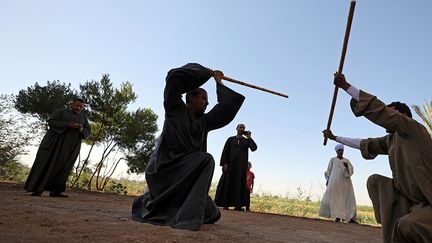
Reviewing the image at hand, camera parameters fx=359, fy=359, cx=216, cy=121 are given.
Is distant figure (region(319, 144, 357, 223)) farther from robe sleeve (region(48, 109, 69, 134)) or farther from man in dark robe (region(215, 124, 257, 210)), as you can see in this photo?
robe sleeve (region(48, 109, 69, 134))

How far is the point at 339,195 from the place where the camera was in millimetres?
8992

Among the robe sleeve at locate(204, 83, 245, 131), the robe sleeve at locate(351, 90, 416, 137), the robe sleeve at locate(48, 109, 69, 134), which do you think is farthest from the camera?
the robe sleeve at locate(48, 109, 69, 134)

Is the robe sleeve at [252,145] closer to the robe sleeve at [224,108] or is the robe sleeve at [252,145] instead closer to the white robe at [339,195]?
the white robe at [339,195]

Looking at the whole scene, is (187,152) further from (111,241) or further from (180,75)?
(111,241)

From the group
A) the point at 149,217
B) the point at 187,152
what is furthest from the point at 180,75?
the point at 149,217

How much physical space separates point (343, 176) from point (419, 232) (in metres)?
6.89

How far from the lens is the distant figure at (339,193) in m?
8.86

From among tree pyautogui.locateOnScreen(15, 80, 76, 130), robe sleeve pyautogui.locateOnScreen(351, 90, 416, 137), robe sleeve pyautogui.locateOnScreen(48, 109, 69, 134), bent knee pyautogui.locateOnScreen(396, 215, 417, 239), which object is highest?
tree pyautogui.locateOnScreen(15, 80, 76, 130)

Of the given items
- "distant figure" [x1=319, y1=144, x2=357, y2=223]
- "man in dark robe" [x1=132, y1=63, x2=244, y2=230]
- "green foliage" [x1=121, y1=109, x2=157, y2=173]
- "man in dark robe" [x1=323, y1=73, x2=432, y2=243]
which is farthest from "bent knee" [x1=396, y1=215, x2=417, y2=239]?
"green foliage" [x1=121, y1=109, x2=157, y2=173]

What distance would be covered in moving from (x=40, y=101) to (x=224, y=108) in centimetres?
1184

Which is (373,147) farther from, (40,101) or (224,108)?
(40,101)

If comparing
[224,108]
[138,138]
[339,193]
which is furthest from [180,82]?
[138,138]

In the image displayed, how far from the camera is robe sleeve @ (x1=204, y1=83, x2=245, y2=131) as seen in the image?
14.1ft

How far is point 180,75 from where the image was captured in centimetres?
384
